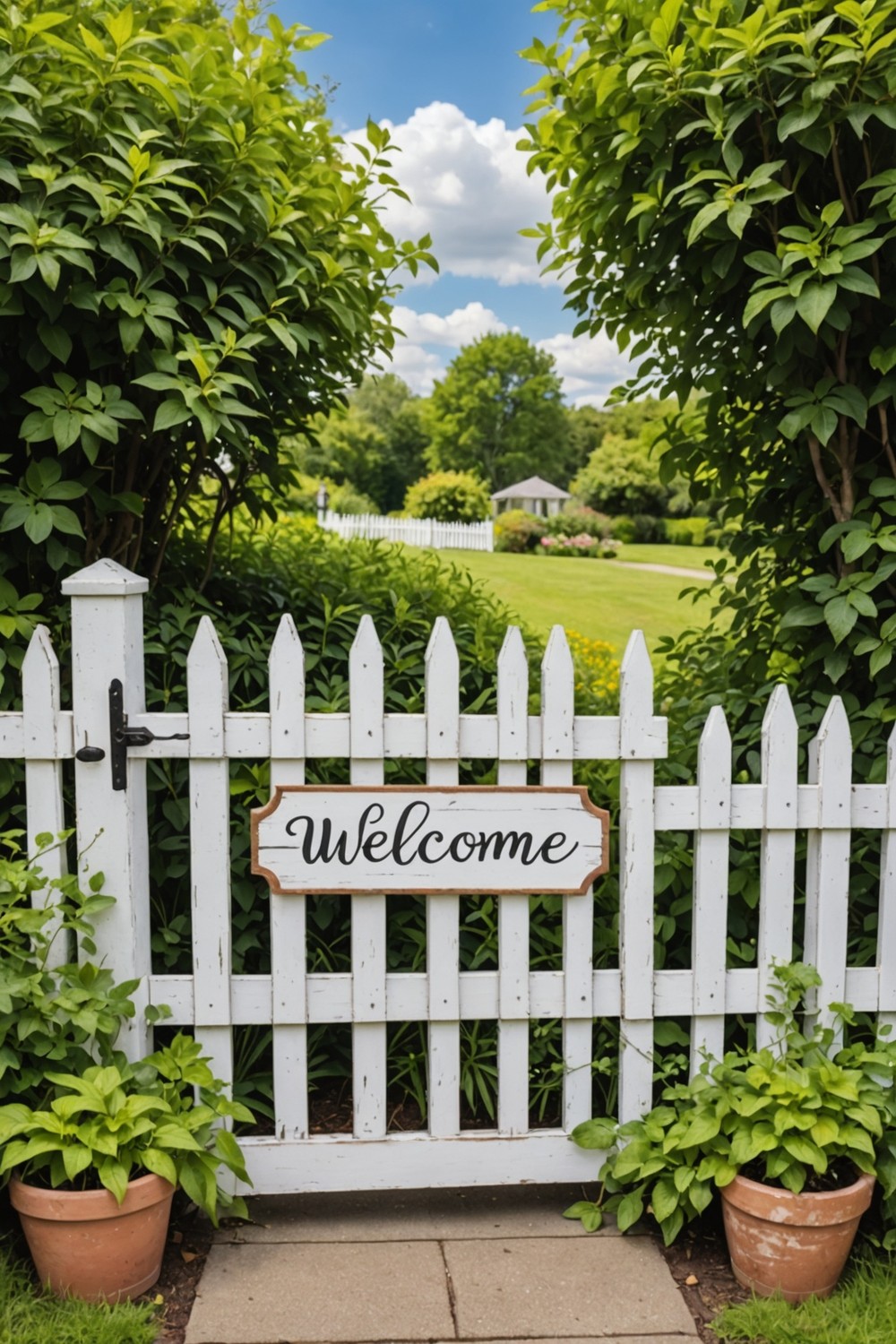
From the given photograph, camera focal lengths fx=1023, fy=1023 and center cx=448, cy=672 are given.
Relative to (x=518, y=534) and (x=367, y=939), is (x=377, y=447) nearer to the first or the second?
(x=518, y=534)

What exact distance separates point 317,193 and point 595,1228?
2639 millimetres

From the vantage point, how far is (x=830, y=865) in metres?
2.43

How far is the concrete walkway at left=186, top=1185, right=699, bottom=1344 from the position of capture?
6.64 feet

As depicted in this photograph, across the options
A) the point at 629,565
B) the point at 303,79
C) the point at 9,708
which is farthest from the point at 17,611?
the point at 629,565

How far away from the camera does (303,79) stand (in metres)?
2.85

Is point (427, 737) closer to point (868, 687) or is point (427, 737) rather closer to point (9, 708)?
point (9, 708)

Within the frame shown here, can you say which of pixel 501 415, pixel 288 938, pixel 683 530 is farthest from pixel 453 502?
pixel 288 938

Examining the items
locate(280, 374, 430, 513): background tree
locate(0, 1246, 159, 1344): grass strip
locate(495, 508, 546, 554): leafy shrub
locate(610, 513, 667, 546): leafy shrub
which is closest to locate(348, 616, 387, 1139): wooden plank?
locate(0, 1246, 159, 1344): grass strip

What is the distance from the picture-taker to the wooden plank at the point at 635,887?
2361 millimetres

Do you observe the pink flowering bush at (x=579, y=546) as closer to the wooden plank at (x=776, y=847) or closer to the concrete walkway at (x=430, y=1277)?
the wooden plank at (x=776, y=847)

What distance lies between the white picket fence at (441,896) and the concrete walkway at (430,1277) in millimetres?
100

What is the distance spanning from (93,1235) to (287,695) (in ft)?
3.79

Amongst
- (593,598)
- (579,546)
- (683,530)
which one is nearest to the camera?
(593,598)

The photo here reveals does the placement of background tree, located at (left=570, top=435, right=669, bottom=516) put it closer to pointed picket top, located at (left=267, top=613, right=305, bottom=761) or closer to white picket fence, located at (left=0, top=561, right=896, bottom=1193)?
white picket fence, located at (left=0, top=561, right=896, bottom=1193)
